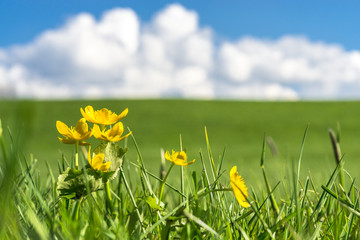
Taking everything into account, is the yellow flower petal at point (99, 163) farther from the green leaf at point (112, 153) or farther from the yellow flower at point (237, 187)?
the yellow flower at point (237, 187)

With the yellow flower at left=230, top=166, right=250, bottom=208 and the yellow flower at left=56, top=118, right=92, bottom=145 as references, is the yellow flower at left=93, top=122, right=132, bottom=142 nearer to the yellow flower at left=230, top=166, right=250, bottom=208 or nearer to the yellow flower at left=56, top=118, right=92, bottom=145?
the yellow flower at left=56, top=118, right=92, bottom=145

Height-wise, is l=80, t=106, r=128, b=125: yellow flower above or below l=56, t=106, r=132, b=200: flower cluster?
above

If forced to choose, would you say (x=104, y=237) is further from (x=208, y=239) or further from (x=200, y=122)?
(x=200, y=122)

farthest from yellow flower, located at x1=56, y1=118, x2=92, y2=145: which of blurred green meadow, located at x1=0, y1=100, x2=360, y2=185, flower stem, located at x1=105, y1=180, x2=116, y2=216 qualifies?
blurred green meadow, located at x1=0, y1=100, x2=360, y2=185

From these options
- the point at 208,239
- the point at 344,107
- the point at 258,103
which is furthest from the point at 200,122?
the point at 208,239

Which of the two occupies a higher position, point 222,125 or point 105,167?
point 105,167

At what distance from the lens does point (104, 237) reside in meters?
0.64

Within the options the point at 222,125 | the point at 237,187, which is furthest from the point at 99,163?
the point at 222,125

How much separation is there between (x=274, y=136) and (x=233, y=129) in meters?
1.44

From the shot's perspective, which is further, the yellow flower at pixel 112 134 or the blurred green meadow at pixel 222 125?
the blurred green meadow at pixel 222 125

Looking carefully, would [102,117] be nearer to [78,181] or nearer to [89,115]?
[89,115]

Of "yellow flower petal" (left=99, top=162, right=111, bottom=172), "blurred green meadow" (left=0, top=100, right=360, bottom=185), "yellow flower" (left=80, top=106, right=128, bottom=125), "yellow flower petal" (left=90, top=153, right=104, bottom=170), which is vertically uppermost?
"yellow flower" (left=80, top=106, right=128, bottom=125)

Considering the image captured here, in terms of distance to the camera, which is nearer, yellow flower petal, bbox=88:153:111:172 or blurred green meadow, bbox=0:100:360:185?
yellow flower petal, bbox=88:153:111:172

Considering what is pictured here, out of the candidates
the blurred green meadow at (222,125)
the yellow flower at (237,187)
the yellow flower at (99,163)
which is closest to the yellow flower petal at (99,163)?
the yellow flower at (99,163)
